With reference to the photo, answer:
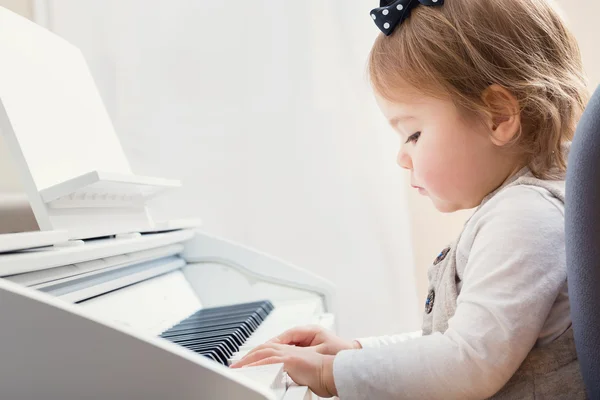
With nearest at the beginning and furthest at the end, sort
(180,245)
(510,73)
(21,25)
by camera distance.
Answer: (510,73) → (21,25) → (180,245)

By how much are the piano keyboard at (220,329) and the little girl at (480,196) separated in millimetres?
68

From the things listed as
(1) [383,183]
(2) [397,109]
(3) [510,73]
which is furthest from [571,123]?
(1) [383,183]

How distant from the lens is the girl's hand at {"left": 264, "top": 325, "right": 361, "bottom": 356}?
0.94 metres

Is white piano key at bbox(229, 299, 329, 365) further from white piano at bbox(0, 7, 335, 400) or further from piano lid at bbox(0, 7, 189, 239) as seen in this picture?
piano lid at bbox(0, 7, 189, 239)

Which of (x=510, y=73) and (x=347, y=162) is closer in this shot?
(x=510, y=73)

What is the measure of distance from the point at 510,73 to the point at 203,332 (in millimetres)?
547

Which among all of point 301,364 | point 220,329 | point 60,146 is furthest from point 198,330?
point 60,146

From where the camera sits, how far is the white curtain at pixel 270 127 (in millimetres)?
2072

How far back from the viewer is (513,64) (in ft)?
3.01

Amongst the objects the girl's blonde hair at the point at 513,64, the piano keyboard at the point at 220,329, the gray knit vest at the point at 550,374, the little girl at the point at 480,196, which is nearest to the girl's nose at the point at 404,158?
the little girl at the point at 480,196

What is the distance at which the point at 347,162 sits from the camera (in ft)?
6.83

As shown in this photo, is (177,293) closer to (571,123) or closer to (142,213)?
(142,213)

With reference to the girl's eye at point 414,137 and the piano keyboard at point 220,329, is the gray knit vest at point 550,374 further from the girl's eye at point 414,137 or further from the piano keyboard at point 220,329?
the piano keyboard at point 220,329

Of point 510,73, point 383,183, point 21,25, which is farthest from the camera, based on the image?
point 383,183
